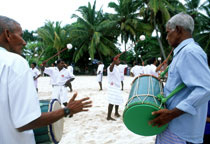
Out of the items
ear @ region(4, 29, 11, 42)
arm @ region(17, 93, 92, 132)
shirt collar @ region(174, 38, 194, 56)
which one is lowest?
arm @ region(17, 93, 92, 132)

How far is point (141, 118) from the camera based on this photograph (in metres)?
1.60

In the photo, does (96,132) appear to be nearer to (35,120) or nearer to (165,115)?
(165,115)

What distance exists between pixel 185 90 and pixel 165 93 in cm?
20

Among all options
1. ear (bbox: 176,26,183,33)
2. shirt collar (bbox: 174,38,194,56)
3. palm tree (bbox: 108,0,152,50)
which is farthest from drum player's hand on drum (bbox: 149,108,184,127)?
palm tree (bbox: 108,0,152,50)

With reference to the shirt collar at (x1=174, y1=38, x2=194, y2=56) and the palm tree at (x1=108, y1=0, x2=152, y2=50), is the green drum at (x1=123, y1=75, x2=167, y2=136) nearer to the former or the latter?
the shirt collar at (x1=174, y1=38, x2=194, y2=56)

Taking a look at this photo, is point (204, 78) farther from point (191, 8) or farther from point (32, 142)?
point (191, 8)

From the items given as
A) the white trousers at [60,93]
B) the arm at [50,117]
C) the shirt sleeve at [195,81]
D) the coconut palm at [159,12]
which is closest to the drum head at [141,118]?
the shirt sleeve at [195,81]

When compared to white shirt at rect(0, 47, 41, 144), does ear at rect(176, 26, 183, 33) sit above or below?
above

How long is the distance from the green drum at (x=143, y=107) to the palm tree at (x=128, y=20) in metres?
21.3

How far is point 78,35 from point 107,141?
896 inches

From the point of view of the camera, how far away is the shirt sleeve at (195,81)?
1.33m

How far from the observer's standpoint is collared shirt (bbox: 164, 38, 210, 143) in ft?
4.42

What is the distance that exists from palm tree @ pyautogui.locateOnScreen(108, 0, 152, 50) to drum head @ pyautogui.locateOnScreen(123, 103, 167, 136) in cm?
2150

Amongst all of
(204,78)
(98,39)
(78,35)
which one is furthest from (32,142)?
(78,35)
